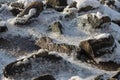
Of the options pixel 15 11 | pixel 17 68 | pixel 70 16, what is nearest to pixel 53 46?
pixel 17 68

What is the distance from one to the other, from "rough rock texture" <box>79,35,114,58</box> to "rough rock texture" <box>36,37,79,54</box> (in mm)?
1073

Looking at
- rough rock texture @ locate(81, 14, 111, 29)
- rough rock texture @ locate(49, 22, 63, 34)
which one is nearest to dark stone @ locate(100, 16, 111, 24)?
rough rock texture @ locate(81, 14, 111, 29)

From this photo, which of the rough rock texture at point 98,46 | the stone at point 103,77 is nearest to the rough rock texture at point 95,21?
the rough rock texture at point 98,46

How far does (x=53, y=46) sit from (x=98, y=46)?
333cm

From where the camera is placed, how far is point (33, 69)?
19312 millimetres

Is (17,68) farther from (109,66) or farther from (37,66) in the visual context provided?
(109,66)

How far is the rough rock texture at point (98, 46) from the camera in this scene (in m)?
20.6

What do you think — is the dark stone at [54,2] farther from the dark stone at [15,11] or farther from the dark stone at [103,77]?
the dark stone at [103,77]

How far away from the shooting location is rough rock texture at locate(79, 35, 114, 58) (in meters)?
20.6

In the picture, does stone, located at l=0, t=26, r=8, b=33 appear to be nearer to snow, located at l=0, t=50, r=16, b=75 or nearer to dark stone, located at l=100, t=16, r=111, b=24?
snow, located at l=0, t=50, r=16, b=75

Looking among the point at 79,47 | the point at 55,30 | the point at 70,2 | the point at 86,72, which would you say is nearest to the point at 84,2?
the point at 70,2

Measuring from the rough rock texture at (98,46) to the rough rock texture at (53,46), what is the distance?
3.52 feet

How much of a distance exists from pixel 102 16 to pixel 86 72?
5.71m

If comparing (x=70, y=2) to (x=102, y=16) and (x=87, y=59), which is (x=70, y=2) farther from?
(x=87, y=59)
